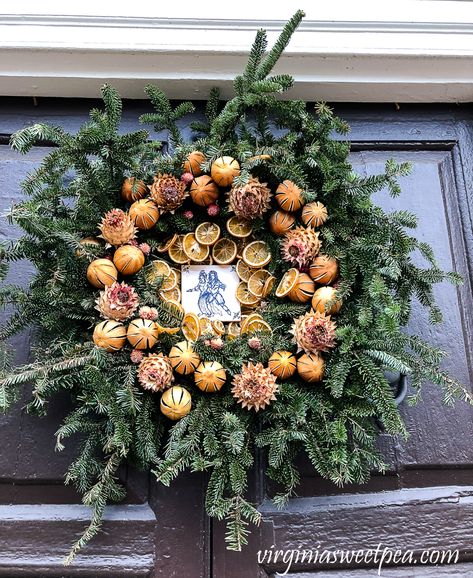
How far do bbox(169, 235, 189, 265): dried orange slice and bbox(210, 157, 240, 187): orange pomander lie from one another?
151mm

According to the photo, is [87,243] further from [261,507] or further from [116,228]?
[261,507]

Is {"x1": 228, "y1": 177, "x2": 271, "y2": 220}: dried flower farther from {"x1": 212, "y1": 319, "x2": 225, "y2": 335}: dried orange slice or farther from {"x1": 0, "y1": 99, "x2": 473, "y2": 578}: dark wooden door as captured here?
{"x1": 0, "y1": 99, "x2": 473, "y2": 578}: dark wooden door

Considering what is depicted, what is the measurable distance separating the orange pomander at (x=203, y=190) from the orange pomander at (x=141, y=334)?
0.91ft

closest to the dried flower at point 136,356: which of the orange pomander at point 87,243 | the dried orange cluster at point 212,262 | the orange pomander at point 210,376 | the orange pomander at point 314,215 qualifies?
the dried orange cluster at point 212,262

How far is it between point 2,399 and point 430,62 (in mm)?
1221

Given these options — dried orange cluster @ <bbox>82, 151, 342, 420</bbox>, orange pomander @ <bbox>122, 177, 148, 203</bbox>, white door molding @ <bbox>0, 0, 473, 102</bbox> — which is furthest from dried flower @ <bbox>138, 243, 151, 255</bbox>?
white door molding @ <bbox>0, 0, 473, 102</bbox>

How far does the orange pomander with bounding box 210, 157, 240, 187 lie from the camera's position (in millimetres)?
1184

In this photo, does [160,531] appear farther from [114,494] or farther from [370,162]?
[370,162]

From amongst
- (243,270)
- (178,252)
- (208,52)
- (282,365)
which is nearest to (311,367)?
(282,365)

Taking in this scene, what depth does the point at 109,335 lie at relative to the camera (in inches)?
42.3

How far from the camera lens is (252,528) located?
1215 millimetres

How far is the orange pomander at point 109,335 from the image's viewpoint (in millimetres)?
1072

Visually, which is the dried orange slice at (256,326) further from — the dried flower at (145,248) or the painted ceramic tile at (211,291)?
the dried flower at (145,248)

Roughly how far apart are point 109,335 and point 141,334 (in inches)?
2.2
